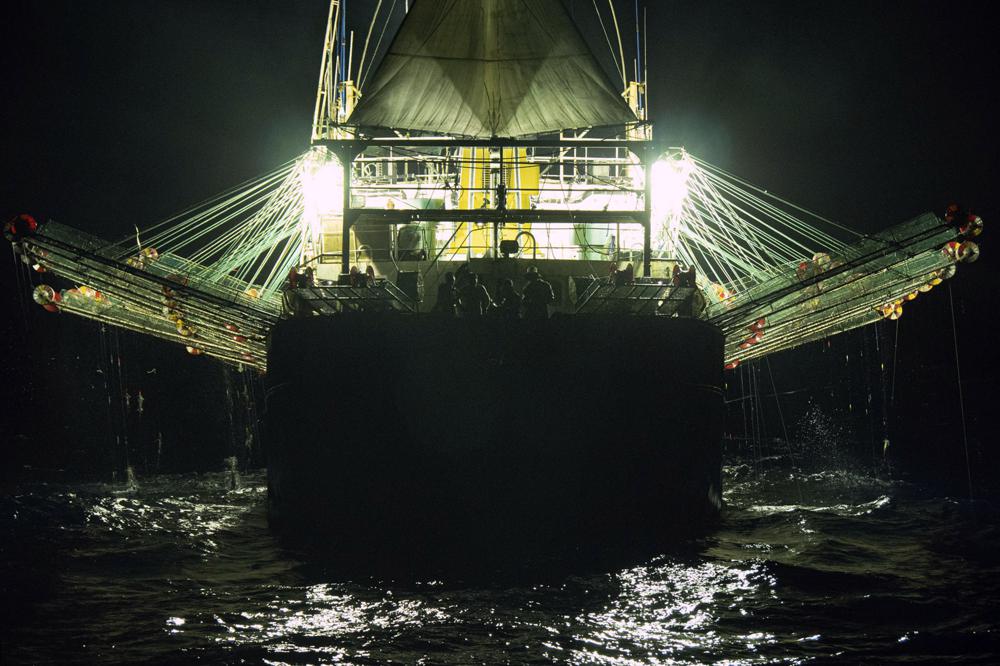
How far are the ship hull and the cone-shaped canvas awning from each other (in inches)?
428

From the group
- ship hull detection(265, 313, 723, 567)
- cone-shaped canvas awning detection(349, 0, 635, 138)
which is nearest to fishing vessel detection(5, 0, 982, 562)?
ship hull detection(265, 313, 723, 567)

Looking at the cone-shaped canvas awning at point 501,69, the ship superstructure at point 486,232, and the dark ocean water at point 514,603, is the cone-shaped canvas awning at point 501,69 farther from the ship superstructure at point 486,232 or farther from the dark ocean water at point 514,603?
the dark ocean water at point 514,603

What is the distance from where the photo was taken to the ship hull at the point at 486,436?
1828 centimetres

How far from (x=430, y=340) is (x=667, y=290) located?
5.12 meters

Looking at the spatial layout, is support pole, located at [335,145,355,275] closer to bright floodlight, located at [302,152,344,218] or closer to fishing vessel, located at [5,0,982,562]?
fishing vessel, located at [5,0,982,562]

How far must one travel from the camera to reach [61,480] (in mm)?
37562

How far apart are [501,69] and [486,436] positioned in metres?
14.1

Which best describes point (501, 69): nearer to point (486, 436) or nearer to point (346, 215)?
point (346, 215)

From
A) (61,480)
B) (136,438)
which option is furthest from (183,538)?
(136,438)

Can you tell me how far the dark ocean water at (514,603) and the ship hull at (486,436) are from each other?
4.44ft

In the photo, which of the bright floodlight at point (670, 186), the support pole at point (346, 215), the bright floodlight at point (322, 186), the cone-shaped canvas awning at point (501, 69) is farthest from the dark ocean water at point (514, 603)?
the cone-shaped canvas awning at point (501, 69)

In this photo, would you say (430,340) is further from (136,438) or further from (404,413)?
(136,438)

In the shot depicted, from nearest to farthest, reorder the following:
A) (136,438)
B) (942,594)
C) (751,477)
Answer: (942,594) → (751,477) → (136,438)

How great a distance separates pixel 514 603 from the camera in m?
14.0
